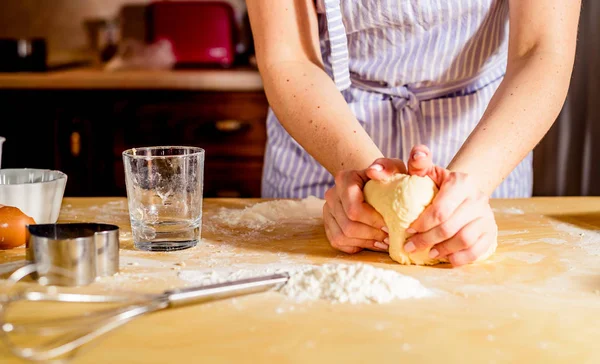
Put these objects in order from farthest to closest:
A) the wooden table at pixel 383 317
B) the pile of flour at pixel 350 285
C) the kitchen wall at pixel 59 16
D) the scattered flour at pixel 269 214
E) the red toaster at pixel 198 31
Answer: the kitchen wall at pixel 59 16, the red toaster at pixel 198 31, the scattered flour at pixel 269 214, the pile of flour at pixel 350 285, the wooden table at pixel 383 317

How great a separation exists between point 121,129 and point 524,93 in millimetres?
1340

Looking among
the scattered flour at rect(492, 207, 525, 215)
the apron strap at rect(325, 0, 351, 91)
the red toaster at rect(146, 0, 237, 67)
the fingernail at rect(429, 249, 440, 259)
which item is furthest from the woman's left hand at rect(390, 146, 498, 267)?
the red toaster at rect(146, 0, 237, 67)

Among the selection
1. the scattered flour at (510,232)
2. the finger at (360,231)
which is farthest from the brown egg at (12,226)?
Result: the scattered flour at (510,232)

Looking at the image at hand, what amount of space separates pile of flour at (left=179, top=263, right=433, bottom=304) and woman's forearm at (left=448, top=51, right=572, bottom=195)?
25 cm

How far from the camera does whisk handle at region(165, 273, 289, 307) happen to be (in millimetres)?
652

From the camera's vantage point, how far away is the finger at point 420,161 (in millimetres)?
798

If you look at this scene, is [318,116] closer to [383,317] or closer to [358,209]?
[358,209]

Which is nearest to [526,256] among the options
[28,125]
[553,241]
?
[553,241]

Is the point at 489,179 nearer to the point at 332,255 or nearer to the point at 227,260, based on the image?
the point at 332,255

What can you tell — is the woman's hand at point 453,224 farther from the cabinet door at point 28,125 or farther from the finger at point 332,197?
the cabinet door at point 28,125

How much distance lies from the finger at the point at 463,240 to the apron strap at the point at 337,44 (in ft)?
1.46

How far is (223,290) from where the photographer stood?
2.20 feet

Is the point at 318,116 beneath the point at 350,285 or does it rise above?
above

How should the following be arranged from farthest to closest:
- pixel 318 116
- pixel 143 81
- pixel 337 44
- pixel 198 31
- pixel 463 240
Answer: pixel 198 31, pixel 143 81, pixel 337 44, pixel 318 116, pixel 463 240
